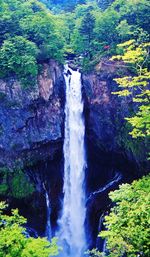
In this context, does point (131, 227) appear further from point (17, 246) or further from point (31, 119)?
point (31, 119)

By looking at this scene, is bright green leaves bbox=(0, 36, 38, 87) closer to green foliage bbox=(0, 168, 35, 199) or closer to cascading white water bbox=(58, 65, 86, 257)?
cascading white water bbox=(58, 65, 86, 257)

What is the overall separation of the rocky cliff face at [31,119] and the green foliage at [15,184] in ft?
2.26

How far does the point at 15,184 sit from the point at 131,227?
12.0 m

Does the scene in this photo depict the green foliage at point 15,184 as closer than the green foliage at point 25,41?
No

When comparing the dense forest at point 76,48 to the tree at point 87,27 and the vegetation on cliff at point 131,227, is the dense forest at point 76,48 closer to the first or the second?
the tree at point 87,27

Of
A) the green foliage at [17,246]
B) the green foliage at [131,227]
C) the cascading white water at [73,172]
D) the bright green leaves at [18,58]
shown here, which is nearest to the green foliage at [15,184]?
the cascading white water at [73,172]

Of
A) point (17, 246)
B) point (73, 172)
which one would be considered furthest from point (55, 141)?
point (17, 246)

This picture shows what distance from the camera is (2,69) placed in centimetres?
1864

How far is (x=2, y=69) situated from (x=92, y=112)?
6519mm

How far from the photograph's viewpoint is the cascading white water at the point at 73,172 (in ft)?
65.4

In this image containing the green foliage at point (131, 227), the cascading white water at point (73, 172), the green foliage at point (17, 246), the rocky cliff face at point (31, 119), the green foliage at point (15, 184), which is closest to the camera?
the green foliage at point (131, 227)

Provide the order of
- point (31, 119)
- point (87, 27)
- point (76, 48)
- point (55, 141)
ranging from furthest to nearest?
point (76, 48)
point (87, 27)
point (55, 141)
point (31, 119)

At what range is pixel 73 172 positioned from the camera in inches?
820

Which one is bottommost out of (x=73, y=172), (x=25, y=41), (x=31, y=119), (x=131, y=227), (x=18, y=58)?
(x=131, y=227)
